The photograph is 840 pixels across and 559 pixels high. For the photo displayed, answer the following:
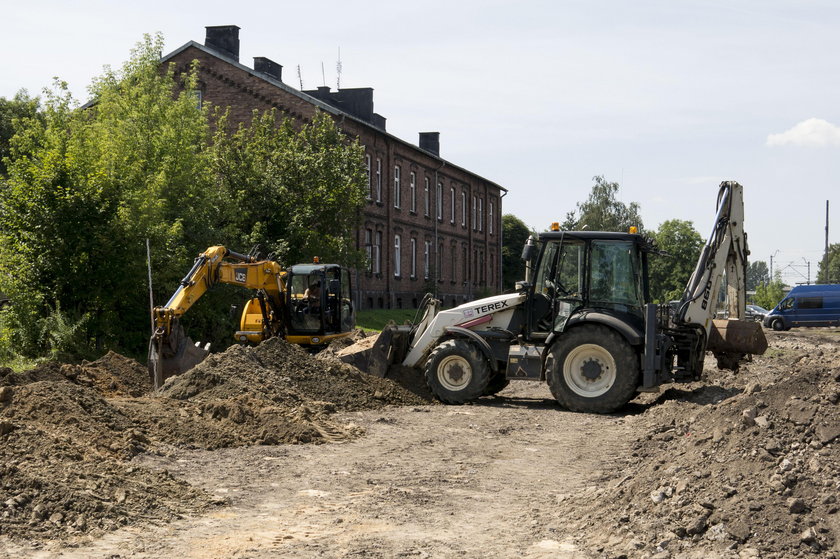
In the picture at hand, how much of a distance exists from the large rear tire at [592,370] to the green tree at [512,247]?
56.3m

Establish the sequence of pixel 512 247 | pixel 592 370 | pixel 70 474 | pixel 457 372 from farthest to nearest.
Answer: pixel 512 247 < pixel 457 372 < pixel 592 370 < pixel 70 474

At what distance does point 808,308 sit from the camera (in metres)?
50.6

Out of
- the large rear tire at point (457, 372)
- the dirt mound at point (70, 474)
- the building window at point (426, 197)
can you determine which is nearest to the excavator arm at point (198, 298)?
the large rear tire at point (457, 372)

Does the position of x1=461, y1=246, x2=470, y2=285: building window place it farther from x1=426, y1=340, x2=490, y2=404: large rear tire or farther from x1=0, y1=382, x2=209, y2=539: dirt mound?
x1=0, y1=382, x2=209, y2=539: dirt mound

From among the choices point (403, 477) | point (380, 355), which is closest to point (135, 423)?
point (403, 477)

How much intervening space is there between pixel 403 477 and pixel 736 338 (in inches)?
326

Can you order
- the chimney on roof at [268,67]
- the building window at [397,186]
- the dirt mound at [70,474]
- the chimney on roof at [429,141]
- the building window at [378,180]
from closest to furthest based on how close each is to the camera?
the dirt mound at [70,474] → the chimney on roof at [268,67] → the building window at [378,180] → the building window at [397,186] → the chimney on roof at [429,141]

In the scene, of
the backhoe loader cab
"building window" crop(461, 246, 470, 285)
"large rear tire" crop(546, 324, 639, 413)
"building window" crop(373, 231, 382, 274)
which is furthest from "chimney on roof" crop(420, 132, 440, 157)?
"large rear tire" crop(546, 324, 639, 413)

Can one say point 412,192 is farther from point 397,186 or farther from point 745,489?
point 745,489

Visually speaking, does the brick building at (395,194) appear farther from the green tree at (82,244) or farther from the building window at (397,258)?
the green tree at (82,244)

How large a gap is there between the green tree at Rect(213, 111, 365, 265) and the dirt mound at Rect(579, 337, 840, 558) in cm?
2399

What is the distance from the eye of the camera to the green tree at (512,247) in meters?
73.0

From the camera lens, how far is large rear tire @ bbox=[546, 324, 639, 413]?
14.2 m

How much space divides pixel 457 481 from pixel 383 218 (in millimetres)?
38234
